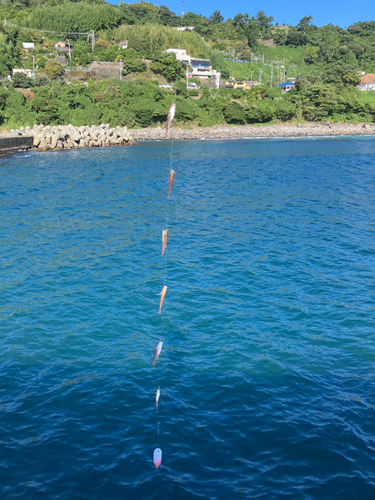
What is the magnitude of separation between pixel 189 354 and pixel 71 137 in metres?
48.9

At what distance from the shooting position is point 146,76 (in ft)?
287

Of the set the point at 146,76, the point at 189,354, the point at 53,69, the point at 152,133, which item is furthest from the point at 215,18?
the point at 189,354

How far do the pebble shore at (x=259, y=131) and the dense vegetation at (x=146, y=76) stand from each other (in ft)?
10.4

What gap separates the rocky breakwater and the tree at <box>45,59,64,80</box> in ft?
82.2

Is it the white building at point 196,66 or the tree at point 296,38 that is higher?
the tree at point 296,38

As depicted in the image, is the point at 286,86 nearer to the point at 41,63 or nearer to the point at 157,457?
the point at 41,63

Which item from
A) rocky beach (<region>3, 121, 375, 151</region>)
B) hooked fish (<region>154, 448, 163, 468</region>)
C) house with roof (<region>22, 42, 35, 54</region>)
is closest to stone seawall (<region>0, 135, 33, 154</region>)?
rocky beach (<region>3, 121, 375, 151</region>)

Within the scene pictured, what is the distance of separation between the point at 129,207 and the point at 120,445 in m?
18.2

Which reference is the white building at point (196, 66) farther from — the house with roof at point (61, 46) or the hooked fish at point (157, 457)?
the hooked fish at point (157, 457)

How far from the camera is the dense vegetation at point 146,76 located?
7050cm

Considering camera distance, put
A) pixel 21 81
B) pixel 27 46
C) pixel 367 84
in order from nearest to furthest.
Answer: pixel 21 81, pixel 27 46, pixel 367 84

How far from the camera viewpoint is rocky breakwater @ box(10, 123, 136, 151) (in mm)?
51781

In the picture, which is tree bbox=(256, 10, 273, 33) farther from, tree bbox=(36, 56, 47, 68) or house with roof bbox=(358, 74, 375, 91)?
tree bbox=(36, 56, 47, 68)

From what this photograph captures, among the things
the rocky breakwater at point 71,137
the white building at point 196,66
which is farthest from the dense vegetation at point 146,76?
the rocky breakwater at point 71,137
